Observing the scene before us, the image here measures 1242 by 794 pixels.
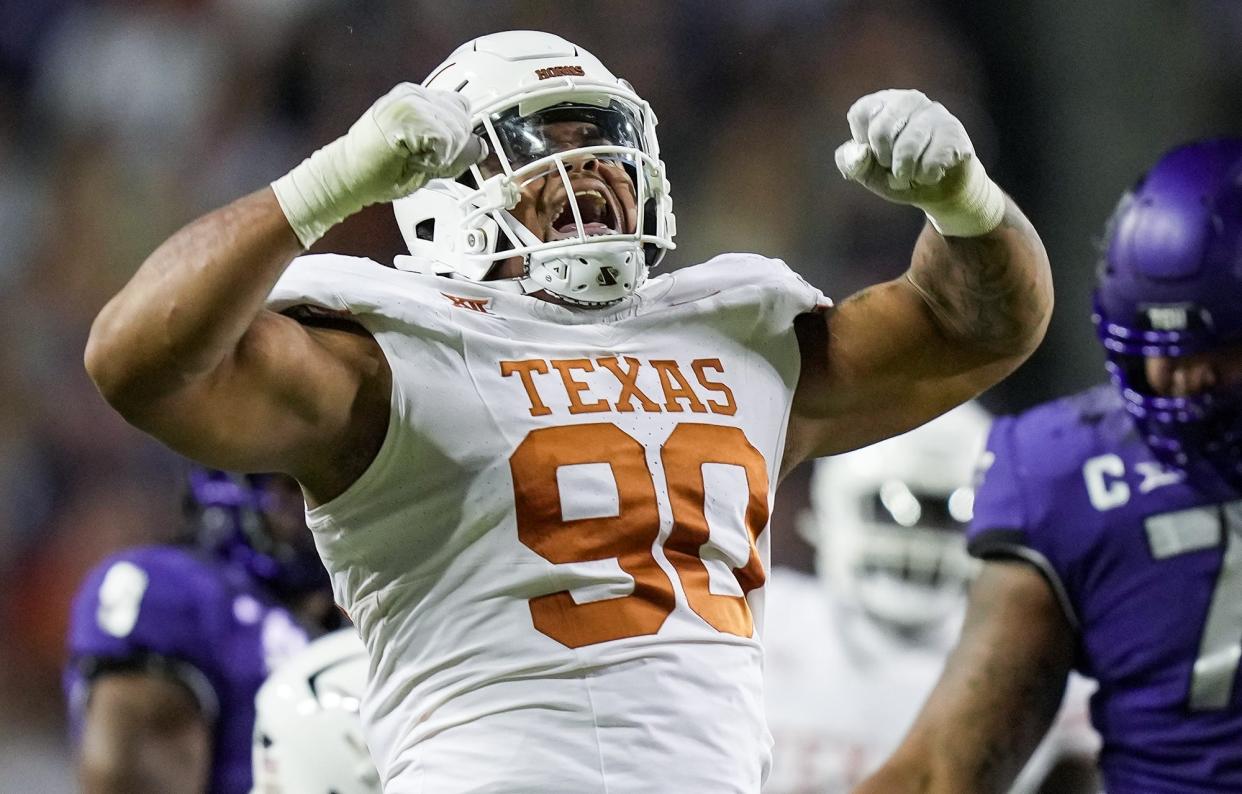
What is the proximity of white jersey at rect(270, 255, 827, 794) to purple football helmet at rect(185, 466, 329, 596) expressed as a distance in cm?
169

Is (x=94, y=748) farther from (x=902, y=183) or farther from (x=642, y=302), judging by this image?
(x=902, y=183)

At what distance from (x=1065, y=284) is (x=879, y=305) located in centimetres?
353

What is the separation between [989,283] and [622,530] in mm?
479

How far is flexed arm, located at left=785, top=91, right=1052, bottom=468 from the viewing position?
195 centimetres

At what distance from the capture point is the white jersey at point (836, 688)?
4.10 m

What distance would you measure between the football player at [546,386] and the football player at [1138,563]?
2.22 ft

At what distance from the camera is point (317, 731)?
2.65 m

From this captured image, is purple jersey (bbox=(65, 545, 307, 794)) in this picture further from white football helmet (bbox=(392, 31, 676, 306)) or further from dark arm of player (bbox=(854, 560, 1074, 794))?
white football helmet (bbox=(392, 31, 676, 306))

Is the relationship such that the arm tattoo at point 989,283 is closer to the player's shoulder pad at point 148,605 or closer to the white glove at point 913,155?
the white glove at point 913,155

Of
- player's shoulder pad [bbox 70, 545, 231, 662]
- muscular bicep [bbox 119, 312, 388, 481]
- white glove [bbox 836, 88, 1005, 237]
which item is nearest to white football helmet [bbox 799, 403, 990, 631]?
player's shoulder pad [bbox 70, 545, 231, 662]

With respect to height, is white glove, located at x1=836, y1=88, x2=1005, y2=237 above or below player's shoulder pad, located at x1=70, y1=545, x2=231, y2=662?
above

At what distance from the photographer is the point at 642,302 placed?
215 centimetres

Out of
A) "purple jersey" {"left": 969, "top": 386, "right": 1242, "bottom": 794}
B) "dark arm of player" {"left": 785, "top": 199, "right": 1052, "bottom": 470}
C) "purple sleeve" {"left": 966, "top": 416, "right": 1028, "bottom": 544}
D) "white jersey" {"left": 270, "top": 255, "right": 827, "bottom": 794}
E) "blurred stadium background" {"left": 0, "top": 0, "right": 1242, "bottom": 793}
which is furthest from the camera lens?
"blurred stadium background" {"left": 0, "top": 0, "right": 1242, "bottom": 793}

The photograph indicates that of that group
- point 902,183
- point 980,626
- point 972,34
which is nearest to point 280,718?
point 980,626
